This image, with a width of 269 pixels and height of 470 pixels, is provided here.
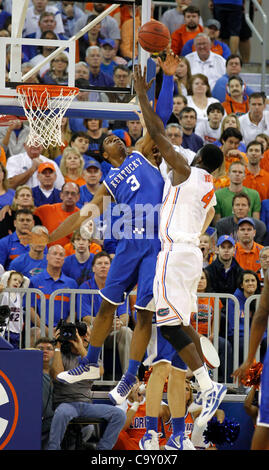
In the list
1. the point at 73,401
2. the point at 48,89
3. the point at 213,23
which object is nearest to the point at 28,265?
the point at 73,401

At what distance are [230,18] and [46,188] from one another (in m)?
7.21

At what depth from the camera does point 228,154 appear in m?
14.9

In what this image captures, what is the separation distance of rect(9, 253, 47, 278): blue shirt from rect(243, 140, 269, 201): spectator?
159 inches

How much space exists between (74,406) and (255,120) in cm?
735

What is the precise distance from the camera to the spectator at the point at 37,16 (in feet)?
57.7

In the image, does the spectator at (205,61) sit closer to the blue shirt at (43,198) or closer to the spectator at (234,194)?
the spectator at (234,194)

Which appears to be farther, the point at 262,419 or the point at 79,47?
the point at 79,47

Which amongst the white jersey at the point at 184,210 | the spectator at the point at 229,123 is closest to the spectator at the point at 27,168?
the spectator at the point at 229,123

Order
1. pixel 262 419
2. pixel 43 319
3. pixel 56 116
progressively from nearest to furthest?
pixel 262 419
pixel 56 116
pixel 43 319

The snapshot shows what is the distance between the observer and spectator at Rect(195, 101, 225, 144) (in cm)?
1562

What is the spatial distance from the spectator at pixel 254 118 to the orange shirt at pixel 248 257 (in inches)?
135

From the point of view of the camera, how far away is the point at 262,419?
7.02 metres
